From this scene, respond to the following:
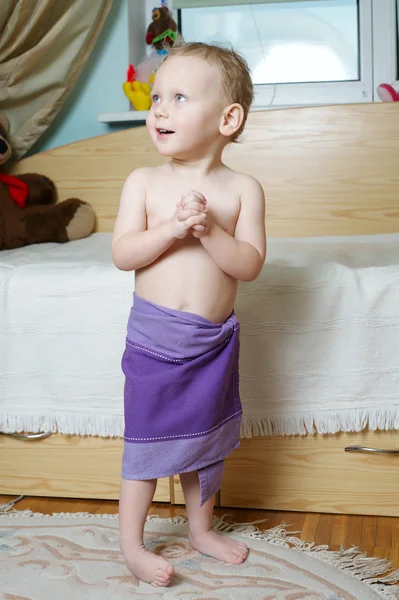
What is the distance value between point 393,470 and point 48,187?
1273 millimetres

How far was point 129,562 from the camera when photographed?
Result: 1.11 m

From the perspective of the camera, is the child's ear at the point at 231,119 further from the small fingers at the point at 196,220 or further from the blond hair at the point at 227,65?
the small fingers at the point at 196,220

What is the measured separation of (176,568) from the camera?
1.15 meters

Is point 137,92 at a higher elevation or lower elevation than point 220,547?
higher

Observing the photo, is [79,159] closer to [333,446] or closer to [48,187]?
[48,187]

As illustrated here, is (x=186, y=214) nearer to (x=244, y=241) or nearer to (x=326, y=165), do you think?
(x=244, y=241)

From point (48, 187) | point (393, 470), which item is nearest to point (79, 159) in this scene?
point (48, 187)

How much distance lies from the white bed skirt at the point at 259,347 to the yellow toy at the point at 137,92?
3.06 ft

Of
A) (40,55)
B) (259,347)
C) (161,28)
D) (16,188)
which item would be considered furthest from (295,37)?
(259,347)

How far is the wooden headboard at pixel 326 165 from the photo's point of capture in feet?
6.55

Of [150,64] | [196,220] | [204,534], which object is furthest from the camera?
[150,64]

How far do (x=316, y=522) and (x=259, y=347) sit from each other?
1.06 ft

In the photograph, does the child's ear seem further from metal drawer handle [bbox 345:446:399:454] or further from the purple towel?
metal drawer handle [bbox 345:446:399:454]

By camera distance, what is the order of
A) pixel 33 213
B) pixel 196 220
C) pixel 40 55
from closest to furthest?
pixel 196 220 < pixel 33 213 < pixel 40 55
